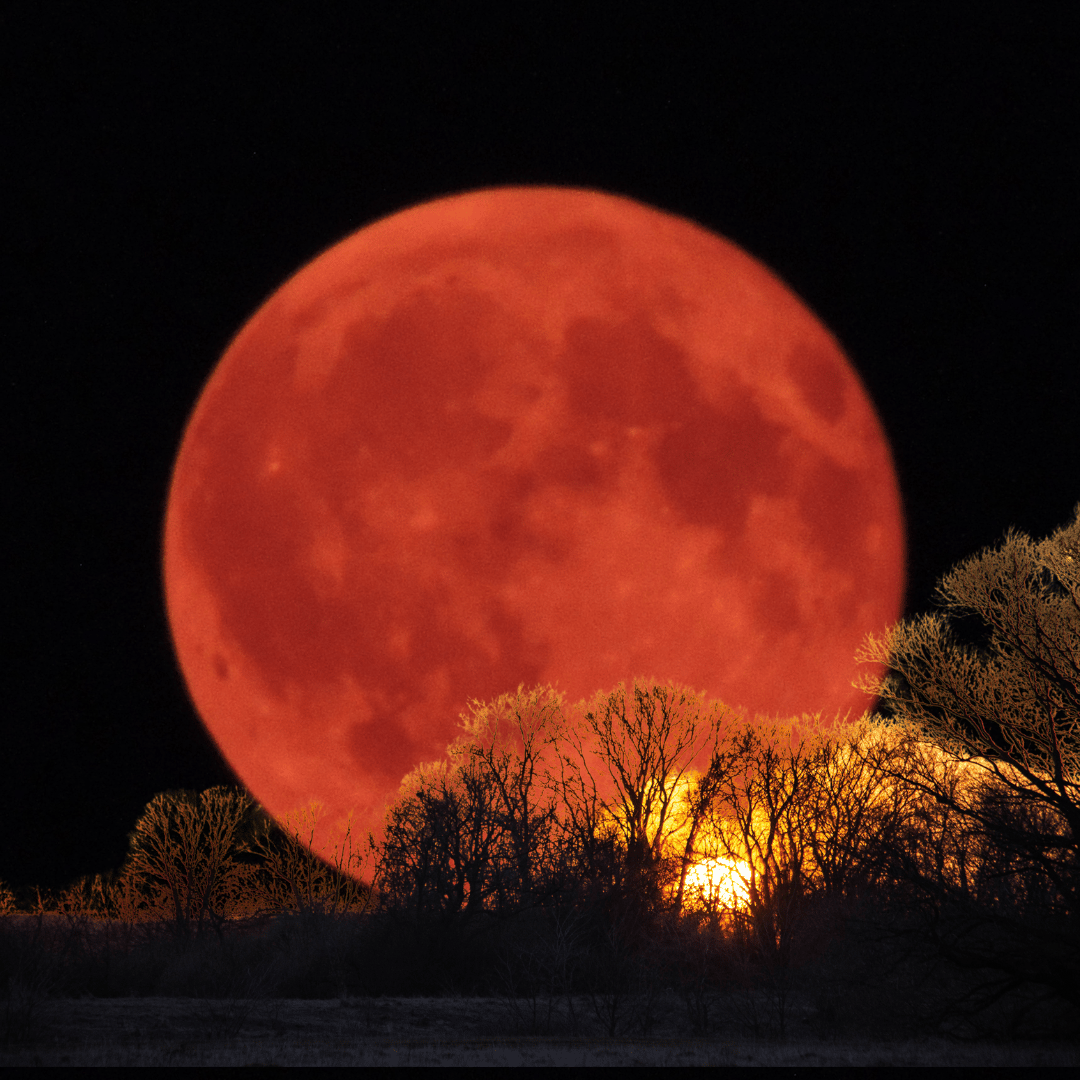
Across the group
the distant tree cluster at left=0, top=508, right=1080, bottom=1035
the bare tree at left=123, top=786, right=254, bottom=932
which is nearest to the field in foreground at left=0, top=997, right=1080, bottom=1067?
the distant tree cluster at left=0, top=508, right=1080, bottom=1035

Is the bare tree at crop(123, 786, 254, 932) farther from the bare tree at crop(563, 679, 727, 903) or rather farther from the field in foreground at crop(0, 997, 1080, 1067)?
the field in foreground at crop(0, 997, 1080, 1067)

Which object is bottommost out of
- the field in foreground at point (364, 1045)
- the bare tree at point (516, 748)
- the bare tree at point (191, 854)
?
the field in foreground at point (364, 1045)

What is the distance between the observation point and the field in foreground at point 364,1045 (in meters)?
14.1

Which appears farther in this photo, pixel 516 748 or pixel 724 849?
pixel 516 748

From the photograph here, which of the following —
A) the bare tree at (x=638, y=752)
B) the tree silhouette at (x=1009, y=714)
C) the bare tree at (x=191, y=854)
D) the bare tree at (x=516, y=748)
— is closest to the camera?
the tree silhouette at (x=1009, y=714)

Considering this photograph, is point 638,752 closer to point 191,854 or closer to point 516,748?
point 516,748

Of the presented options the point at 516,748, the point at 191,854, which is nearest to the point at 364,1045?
the point at 516,748

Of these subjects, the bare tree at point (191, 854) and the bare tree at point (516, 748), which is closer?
the bare tree at point (516, 748)

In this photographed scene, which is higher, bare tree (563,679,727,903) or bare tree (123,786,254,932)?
bare tree (563,679,727,903)

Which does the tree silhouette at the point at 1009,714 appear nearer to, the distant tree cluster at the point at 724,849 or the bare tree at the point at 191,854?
the distant tree cluster at the point at 724,849

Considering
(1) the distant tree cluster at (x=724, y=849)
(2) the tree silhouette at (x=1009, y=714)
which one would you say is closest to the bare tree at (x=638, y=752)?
(1) the distant tree cluster at (x=724, y=849)

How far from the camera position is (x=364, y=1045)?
1577 centimetres

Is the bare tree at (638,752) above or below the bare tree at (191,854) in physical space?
above

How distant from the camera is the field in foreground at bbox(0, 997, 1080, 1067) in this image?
1412 centimetres
